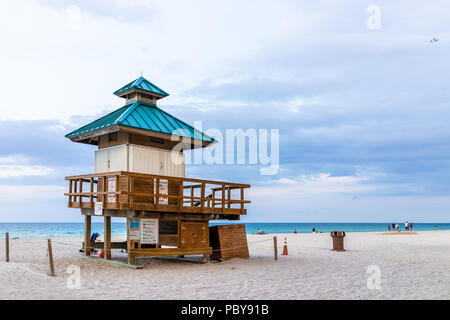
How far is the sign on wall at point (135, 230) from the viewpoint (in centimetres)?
1700

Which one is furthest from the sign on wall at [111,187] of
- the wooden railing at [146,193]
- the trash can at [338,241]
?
the trash can at [338,241]

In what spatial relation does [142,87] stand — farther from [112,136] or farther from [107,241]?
[107,241]

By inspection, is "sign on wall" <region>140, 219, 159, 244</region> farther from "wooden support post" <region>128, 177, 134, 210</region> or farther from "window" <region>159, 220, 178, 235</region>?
"window" <region>159, 220, 178, 235</region>

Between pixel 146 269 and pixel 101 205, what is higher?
pixel 101 205

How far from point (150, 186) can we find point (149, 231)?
193 centimetres

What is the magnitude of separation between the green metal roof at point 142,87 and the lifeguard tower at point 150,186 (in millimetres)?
54

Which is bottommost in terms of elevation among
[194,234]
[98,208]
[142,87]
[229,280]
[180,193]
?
[229,280]

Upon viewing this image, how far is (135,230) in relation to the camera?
56.3 ft

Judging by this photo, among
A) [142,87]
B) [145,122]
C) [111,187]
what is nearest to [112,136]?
[145,122]

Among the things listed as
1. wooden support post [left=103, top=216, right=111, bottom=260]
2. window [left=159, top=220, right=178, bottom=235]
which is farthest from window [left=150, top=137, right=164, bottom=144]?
wooden support post [left=103, top=216, right=111, bottom=260]

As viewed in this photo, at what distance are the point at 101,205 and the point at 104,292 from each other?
6.11 m

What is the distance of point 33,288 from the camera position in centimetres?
1182
